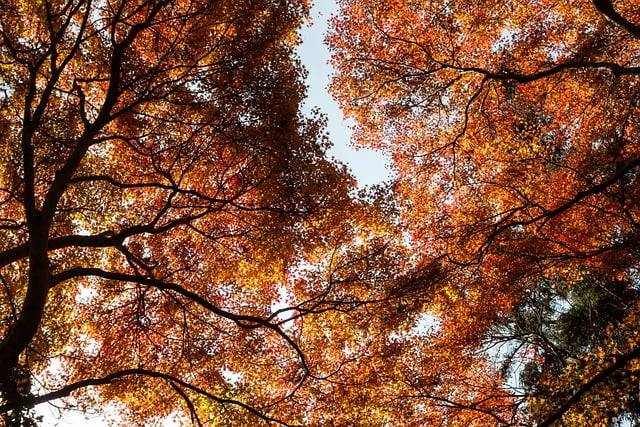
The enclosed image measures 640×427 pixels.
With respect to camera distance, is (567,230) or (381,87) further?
(381,87)

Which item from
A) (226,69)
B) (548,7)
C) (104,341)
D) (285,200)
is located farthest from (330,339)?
(548,7)

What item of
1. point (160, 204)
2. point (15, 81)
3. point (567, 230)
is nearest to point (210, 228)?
point (160, 204)

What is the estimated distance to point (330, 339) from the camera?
1166 centimetres

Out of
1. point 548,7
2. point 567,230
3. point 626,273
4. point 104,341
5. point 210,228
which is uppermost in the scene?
point 548,7

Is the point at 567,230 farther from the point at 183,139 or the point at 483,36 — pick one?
the point at 183,139

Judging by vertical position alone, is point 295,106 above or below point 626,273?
above

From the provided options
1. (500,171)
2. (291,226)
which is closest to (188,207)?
(291,226)

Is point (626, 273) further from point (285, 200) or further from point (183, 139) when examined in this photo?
point (183, 139)

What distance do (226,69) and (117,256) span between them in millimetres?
5460

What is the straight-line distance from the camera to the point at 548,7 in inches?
520

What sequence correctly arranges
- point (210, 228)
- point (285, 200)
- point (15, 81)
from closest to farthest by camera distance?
point (15, 81)
point (285, 200)
point (210, 228)

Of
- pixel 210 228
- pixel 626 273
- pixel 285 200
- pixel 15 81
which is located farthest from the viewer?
pixel 626 273

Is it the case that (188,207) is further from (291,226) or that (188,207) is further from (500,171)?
(500,171)

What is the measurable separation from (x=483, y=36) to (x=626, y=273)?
7708 millimetres
